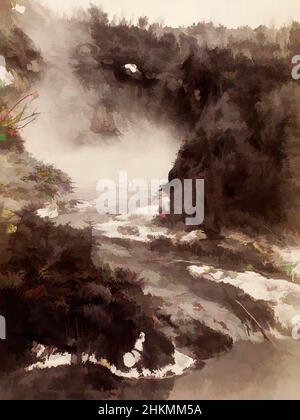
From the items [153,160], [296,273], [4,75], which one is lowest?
[296,273]

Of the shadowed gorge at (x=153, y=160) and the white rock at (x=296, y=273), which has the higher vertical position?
the shadowed gorge at (x=153, y=160)

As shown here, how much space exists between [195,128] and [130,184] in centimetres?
42

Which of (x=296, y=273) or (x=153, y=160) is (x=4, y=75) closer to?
(x=153, y=160)

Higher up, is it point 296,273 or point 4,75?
point 4,75

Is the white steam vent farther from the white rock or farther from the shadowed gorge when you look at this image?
the white rock

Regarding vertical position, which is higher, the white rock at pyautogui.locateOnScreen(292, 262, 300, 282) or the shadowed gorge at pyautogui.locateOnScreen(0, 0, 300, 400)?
the shadowed gorge at pyautogui.locateOnScreen(0, 0, 300, 400)

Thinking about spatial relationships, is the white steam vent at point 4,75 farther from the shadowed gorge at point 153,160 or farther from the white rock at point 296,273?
the white rock at point 296,273

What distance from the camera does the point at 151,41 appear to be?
184 centimetres

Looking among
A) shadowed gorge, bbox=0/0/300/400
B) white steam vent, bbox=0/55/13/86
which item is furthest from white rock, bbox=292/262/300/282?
white steam vent, bbox=0/55/13/86

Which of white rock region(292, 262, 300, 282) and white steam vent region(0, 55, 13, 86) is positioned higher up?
white steam vent region(0, 55, 13, 86)

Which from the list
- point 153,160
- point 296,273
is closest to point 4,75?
point 153,160

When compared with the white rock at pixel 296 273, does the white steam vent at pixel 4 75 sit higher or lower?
higher

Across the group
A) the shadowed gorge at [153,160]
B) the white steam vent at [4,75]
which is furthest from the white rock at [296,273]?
the white steam vent at [4,75]
